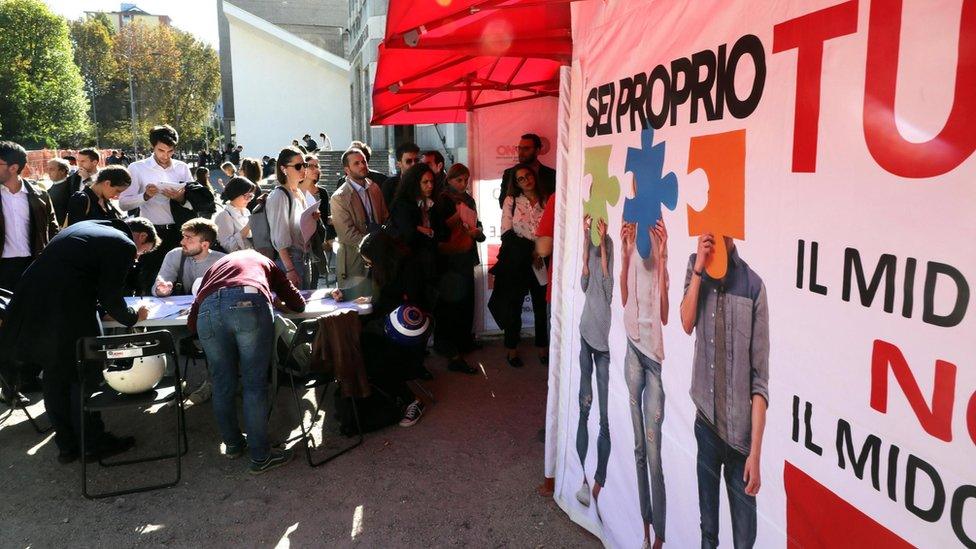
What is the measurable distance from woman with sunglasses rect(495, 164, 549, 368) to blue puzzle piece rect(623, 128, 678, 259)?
2533 mm

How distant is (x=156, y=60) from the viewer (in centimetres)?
5472

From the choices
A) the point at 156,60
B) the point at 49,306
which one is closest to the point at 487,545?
the point at 49,306

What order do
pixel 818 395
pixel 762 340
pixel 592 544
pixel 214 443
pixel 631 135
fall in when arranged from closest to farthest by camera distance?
pixel 818 395, pixel 762 340, pixel 631 135, pixel 592 544, pixel 214 443

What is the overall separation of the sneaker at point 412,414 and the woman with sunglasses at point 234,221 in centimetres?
224

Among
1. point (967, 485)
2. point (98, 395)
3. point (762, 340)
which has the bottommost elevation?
point (98, 395)

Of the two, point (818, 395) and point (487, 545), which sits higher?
point (818, 395)

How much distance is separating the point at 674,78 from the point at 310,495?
286 centimetres

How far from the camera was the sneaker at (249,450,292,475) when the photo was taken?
390 centimetres

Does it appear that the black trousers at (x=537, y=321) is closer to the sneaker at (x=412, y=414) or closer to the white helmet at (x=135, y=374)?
the sneaker at (x=412, y=414)

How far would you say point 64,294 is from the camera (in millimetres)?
3695

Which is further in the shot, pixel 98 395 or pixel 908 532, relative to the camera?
pixel 98 395

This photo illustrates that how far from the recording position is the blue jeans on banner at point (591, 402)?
297cm

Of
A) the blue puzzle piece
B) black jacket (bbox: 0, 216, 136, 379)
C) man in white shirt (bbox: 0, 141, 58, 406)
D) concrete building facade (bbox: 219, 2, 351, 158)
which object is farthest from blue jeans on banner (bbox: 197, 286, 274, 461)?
concrete building facade (bbox: 219, 2, 351, 158)

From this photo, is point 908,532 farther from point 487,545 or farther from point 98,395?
point 98,395
